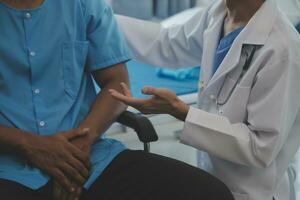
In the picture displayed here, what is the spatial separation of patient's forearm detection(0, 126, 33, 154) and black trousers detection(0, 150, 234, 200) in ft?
0.34

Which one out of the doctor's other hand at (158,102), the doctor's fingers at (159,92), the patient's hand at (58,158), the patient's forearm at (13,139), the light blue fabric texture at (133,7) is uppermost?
the doctor's fingers at (159,92)

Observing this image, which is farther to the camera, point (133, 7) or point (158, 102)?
point (133, 7)

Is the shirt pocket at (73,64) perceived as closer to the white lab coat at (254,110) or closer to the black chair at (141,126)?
the black chair at (141,126)

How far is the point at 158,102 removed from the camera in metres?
1.23

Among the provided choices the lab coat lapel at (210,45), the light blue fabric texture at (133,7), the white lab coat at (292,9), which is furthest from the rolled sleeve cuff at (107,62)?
the light blue fabric texture at (133,7)

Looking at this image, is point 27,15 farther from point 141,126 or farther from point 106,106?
point 141,126

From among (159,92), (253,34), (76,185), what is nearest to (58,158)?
(76,185)

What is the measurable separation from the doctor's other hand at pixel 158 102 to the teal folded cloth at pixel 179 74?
1113 millimetres

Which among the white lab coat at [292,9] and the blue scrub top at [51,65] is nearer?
the blue scrub top at [51,65]

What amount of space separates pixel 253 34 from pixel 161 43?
0.58 meters

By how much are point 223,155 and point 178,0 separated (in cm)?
181

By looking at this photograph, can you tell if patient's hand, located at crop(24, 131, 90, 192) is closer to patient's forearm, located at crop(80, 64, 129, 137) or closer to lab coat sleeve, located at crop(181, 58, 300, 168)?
patient's forearm, located at crop(80, 64, 129, 137)

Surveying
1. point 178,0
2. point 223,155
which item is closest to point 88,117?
point 223,155

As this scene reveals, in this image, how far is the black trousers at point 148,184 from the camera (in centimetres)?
125
